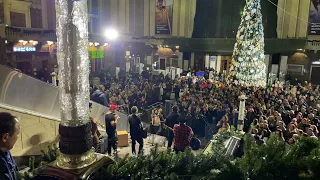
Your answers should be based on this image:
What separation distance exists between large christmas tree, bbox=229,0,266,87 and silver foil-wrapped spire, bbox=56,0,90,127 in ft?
50.0

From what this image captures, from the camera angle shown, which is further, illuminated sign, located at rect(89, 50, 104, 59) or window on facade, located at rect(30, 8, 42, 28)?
illuminated sign, located at rect(89, 50, 104, 59)

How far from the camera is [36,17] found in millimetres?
28297

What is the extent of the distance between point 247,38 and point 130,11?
22.3 meters

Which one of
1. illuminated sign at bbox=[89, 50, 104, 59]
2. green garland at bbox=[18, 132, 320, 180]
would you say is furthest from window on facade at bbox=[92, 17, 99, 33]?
green garland at bbox=[18, 132, 320, 180]

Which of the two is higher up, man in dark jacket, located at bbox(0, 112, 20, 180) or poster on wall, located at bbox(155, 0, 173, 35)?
poster on wall, located at bbox(155, 0, 173, 35)

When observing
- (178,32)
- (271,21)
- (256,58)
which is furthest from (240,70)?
(178,32)

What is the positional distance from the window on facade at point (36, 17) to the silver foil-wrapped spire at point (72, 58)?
94.7ft

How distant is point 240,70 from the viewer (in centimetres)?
1694

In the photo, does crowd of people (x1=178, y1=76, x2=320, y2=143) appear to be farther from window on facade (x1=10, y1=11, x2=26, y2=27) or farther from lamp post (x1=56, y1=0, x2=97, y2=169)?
window on facade (x1=10, y1=11, x2=26, y2=27)

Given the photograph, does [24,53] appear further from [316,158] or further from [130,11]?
[316,158]

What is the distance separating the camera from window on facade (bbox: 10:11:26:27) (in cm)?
2546

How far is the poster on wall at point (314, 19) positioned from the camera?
25.3 meters

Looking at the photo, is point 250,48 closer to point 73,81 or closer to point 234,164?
point 234,164

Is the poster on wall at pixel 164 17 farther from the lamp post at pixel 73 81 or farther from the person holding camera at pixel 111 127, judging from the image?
the lamp post at pixel 73 81
